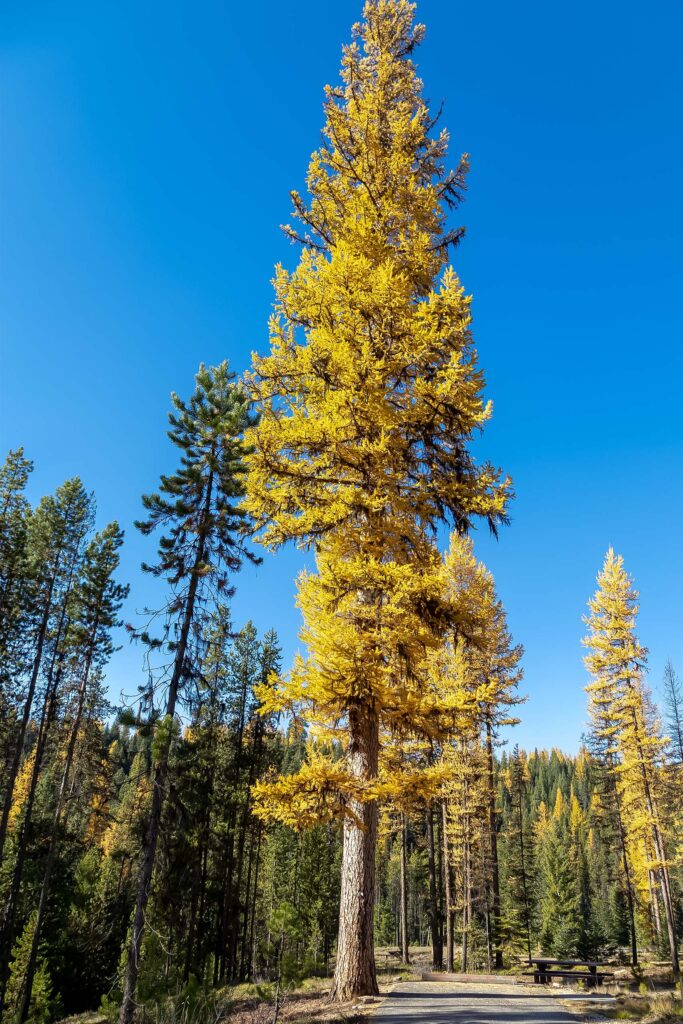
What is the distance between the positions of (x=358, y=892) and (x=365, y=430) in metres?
6.87

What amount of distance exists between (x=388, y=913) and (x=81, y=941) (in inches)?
1723

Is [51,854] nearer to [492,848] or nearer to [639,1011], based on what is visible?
[492,848]

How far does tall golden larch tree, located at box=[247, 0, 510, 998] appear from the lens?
27.8 feet

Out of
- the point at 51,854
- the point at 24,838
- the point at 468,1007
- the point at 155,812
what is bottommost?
the point at 468,1007

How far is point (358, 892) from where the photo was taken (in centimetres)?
830

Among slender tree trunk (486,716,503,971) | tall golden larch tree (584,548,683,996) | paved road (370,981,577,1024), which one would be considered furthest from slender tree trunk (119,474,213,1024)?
tall golden larch tree (584,548,683,996)

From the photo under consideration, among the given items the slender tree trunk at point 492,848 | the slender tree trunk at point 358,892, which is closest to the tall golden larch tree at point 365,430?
the slender tree trunk at point 358,892

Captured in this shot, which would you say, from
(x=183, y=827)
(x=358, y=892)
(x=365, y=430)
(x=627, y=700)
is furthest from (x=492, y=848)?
(x=365, y=430)

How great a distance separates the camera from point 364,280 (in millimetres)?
10016

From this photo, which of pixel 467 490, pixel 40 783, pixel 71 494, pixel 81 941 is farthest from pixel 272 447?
pixel 40 783

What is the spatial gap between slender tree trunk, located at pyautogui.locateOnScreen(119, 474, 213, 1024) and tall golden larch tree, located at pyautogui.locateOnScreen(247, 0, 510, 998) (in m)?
6.67

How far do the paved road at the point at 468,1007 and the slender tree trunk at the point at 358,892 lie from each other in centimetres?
55

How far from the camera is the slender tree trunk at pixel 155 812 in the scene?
12.7 meters

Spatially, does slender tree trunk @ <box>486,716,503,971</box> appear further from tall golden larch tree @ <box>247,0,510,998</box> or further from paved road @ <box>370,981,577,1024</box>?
tall golden larch tree @ <box>247,0,510,998</box>
